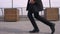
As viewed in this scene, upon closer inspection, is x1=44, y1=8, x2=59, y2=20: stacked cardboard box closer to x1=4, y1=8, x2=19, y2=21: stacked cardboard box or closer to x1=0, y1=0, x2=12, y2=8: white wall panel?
x1=4, y1=8, x2=19, y2=21: stacked cardboard box

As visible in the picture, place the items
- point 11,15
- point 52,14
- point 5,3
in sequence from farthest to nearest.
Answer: point 5,3, point 52,14, point 11,15

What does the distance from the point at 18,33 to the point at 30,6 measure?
0.90m

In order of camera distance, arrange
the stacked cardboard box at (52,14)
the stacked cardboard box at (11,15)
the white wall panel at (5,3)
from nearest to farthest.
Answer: the stacked cardboard box at (11,15) → the stacked cardboard box at (52,14) → the white wall panel at (5,3)

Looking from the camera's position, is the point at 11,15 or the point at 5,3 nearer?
the point at 11,15

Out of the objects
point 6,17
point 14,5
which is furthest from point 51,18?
point 14,5

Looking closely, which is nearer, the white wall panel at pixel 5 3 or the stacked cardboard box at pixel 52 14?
the stacked cardboard box at pixel 52 14

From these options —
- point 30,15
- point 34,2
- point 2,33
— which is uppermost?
point 34,2

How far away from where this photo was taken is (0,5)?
12.2 meters

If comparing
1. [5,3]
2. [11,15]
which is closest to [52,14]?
[11,15]

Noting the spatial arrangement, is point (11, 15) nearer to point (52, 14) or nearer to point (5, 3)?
point (52, 14)

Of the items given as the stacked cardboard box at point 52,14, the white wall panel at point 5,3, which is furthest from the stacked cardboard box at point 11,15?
the white wall panel at point 5,3

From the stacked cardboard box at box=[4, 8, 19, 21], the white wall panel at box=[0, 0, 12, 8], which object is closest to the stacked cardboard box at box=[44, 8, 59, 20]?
the stacked cardboard box at box=[4, 8, 19, 21]

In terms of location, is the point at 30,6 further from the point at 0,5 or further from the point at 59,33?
the point at 0,5

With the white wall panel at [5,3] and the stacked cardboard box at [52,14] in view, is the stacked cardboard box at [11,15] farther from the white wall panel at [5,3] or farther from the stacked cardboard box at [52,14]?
the white wall panel at [5,3]
